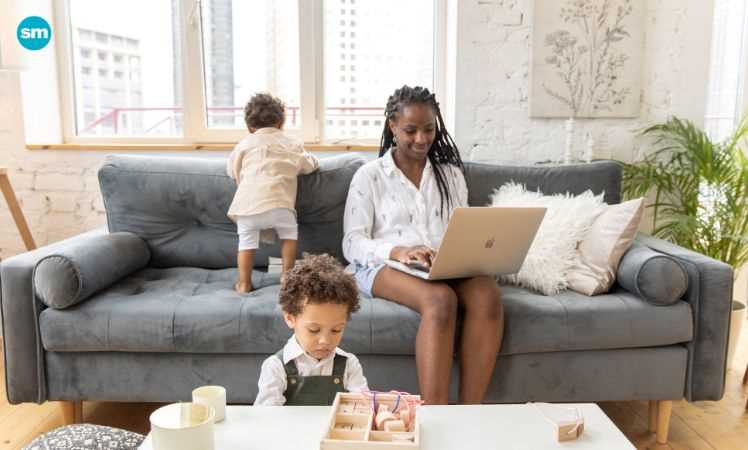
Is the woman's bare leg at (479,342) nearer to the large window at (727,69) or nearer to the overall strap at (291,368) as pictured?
the overall strap at (291,368)

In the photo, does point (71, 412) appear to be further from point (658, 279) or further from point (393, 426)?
point (658, 279)

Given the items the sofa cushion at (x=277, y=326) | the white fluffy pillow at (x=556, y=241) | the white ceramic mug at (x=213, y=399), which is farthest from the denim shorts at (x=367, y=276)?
the white ceramic mug at (x=213, y=399)

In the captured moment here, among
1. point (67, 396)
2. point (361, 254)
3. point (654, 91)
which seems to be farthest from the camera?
point (654, 91)

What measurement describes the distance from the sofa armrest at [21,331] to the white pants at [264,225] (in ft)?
1.97

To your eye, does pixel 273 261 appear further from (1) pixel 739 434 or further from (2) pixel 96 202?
(1) pixel 739 434

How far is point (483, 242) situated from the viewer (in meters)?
1.94

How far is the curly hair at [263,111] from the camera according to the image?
2418 mm

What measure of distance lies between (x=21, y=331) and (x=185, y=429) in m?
1.18

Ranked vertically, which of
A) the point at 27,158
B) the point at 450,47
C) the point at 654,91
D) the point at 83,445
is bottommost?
the point at 83,445

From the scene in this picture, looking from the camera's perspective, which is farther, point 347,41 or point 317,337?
point 347,41

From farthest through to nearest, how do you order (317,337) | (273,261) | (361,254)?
(273,261), (361,254), (317,337)

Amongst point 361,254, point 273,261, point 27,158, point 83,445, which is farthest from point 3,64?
point 83,445

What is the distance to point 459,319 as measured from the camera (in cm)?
207

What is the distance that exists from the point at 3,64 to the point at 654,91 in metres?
2.79
